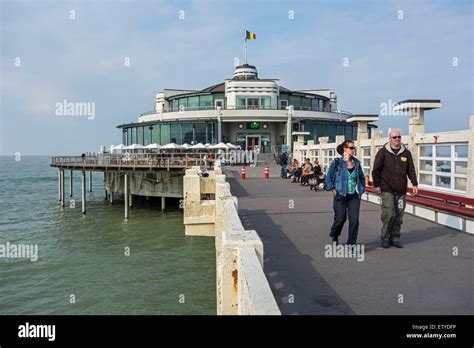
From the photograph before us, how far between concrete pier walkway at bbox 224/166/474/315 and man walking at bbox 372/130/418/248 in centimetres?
55

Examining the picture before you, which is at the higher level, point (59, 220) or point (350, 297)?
point (350, 297)

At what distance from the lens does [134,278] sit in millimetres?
13656

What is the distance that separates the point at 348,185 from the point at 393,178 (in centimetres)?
85

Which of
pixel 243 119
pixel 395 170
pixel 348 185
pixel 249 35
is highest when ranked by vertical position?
pixel 249 35

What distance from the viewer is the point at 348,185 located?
22.7 feet

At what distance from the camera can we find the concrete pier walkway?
15.1 ft

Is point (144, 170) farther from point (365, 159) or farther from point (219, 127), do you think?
point (365, 159)

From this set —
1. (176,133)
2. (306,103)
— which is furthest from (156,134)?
(306,103)

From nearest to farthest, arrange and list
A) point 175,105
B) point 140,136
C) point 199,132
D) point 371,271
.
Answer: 1. point 371,271
2. point 199,132
3. point 140,136
4. point 175,105

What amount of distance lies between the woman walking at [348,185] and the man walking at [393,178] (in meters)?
0.46
